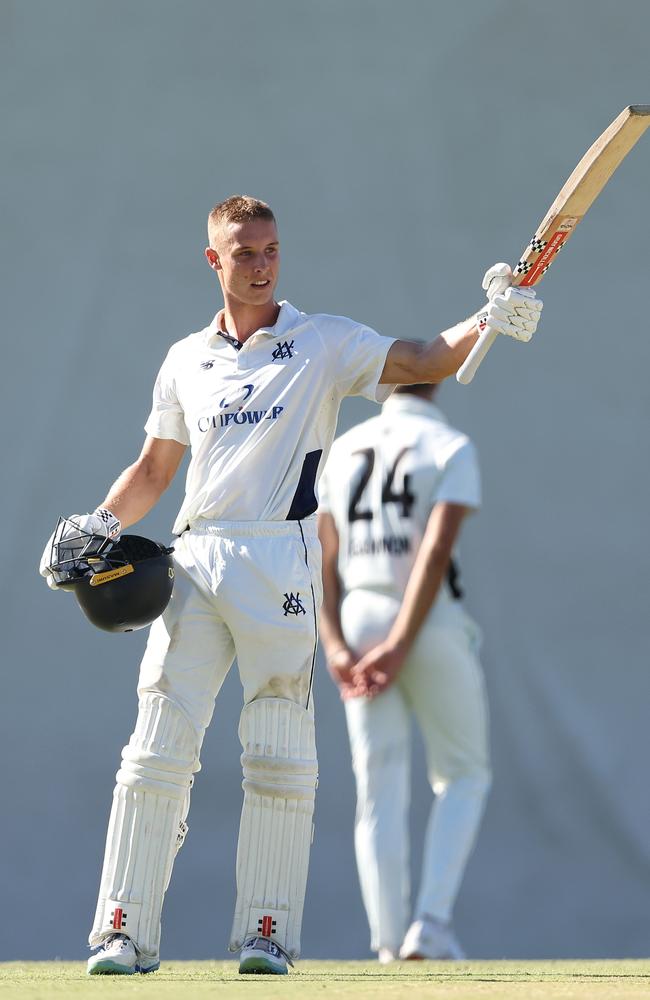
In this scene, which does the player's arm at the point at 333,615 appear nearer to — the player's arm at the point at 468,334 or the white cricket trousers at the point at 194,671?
the white cricket trousers at the point at 194,671

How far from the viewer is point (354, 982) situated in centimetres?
307

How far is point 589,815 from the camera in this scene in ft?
16.7

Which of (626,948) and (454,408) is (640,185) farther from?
(626,948)

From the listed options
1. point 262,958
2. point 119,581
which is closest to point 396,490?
point 119,581

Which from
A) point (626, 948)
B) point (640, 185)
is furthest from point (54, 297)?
point (626, 948)

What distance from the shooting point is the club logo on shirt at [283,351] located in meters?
3.33

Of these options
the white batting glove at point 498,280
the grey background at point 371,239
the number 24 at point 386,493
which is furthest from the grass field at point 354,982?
the grey background at point 371,239

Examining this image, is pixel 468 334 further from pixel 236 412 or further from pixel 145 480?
pixel 145 480

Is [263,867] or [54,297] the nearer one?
[263,867]

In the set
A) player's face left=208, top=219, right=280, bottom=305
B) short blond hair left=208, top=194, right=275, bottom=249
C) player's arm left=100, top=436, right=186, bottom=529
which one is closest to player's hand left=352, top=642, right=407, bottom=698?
player's arm left=100, top=436, right=186, bottom=529

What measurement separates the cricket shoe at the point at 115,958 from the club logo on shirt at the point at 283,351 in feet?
3.64

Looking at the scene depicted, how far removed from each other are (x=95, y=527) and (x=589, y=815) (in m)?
2.31

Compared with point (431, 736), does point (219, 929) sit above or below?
below

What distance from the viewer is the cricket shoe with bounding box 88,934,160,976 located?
10.3 feet
